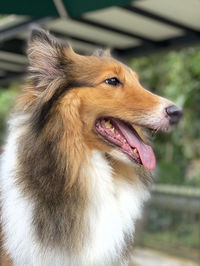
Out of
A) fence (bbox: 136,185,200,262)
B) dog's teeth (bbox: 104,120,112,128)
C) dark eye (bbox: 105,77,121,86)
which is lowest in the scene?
fence (bbox: 136,185,200,262)

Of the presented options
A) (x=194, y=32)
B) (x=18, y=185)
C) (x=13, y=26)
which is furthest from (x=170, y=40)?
(x=18, y=185)

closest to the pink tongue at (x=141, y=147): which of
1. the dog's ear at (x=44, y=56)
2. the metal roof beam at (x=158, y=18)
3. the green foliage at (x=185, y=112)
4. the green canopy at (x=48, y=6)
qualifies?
the dog's ear at (x=44, y=56)

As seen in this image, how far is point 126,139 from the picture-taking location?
2.94 metres

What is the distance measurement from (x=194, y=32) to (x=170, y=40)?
41 cm

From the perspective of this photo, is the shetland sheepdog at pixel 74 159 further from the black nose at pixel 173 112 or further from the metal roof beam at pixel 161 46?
the metal roof beam at pixel 161 46

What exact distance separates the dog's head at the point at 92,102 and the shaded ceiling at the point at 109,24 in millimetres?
905

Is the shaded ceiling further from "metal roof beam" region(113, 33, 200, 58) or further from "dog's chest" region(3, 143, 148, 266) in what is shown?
"dog's chest" region(3, 143, 148, 266)

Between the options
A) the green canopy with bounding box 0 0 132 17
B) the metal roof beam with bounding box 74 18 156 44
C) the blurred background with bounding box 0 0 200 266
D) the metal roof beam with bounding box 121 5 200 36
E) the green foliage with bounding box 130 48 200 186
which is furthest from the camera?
the green foliage with bounding box 130 48 200 186

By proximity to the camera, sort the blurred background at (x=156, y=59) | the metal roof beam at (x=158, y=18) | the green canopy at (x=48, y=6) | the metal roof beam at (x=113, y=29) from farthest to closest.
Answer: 1. the metal roof beam at (x=113, y=29)
2. the metal roof beam at (x=158, y=18)
3. the blurred background at (x=156, y=59)
4. the green canopy at (x=48, y=6)

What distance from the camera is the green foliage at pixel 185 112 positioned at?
25.1ft

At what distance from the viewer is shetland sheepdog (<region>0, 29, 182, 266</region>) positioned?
108 inches

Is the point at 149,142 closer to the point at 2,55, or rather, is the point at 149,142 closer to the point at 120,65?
the point at 120,65

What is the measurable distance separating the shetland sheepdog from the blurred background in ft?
2.77

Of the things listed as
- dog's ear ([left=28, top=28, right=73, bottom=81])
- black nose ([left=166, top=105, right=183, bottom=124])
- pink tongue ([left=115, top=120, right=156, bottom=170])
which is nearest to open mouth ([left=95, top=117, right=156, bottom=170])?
pink tongue ([left=115, top=120, right=156, bottom=170])
